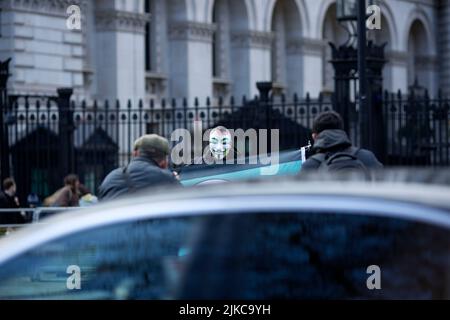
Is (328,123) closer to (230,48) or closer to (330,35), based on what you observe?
(230,48)

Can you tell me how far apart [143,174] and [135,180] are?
0.25 ft

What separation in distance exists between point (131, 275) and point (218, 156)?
724cm

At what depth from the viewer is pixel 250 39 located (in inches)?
1425

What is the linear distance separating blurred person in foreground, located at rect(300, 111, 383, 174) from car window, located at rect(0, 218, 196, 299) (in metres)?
4.87

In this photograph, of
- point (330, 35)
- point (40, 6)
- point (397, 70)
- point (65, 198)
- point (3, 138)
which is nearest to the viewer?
point (65, 198)

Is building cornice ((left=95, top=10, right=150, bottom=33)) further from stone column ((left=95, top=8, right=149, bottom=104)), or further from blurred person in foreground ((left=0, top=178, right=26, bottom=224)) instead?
blurred person in foreground ((left=0, top=178, right=26, bottom=224))

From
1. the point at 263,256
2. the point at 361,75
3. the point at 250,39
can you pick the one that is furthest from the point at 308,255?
the point at 250,39

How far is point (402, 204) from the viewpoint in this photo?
3.61 meters

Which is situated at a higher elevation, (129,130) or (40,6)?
(40,6)

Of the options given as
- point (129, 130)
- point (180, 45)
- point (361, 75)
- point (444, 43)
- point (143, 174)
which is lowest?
point (143, 174)

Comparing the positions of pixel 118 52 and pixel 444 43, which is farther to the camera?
pixel 444 43

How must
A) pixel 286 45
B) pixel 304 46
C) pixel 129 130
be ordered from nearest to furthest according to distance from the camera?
pixel 129 130
pixel 304 46
pixel 286 45
